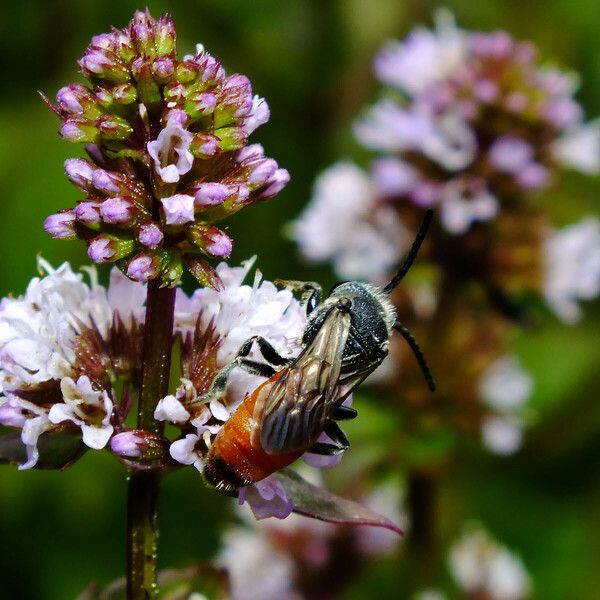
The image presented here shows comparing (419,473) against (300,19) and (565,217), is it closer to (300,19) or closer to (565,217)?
(565,217)

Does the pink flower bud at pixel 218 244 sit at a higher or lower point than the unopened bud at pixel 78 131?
lower

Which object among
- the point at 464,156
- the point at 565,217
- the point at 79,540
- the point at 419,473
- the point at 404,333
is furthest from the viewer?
the point at 565,217

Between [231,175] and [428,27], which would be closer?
[231,175]

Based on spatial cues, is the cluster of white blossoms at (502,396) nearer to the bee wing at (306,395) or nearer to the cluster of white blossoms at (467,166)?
the cluster of white blossoms at (467,166)

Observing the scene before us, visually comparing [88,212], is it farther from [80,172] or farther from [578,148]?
[578,148]

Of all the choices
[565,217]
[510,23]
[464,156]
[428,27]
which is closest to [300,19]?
[428,27]

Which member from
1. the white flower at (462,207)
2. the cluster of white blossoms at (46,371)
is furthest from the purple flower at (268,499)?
the white flower at (462,207)
